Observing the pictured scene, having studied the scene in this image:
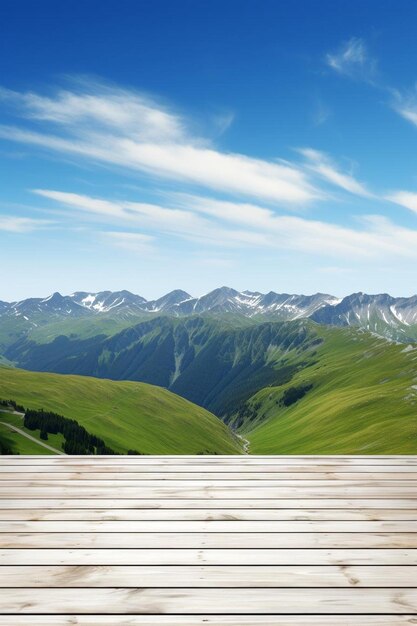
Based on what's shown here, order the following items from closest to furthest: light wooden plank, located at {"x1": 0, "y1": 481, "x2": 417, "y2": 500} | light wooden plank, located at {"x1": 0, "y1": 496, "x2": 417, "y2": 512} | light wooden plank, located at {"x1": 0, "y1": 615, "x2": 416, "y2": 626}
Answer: light wooden plank, located at {"x1": 0, "y1": 615, "x2": 416, "y2": 626} → light wooden plank, located at {"x1": 0, "y1": 496, "x2": 417, "y2": 512} → light wooden plank, located at {"x1": 0, "y1": 481, "x2": 417, "y2": 500}

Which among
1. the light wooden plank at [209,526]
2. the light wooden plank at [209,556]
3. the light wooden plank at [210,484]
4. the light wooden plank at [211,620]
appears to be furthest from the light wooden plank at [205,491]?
the light wooden plank at [211,620]

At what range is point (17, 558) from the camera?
570cm

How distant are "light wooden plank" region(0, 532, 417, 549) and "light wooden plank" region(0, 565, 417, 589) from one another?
504mm

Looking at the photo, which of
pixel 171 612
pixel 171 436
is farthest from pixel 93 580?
pixel 171 436

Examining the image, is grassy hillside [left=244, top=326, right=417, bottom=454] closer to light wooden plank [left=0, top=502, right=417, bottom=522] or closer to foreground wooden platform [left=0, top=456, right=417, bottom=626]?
foreground wooden platform [left=0, top=456, right=417, bottom=626]

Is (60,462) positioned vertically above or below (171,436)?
above

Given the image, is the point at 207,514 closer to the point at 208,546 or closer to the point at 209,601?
the point at 208,546

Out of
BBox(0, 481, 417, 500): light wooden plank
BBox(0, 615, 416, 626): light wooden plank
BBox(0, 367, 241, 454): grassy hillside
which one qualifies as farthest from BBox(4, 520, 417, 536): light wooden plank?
BBox(0, 367, 241, 454): grassy hillside

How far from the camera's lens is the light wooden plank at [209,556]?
559 cm

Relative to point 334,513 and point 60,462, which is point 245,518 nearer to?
point 334,513

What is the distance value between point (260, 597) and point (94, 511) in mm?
3137

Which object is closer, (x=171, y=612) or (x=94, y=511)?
(x=171, y=612)

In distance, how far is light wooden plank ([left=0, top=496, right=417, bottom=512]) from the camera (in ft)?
24.1

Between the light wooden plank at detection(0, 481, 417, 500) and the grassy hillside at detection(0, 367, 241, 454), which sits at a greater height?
the light wooden plank at detection(0, 481, 417, 500)
